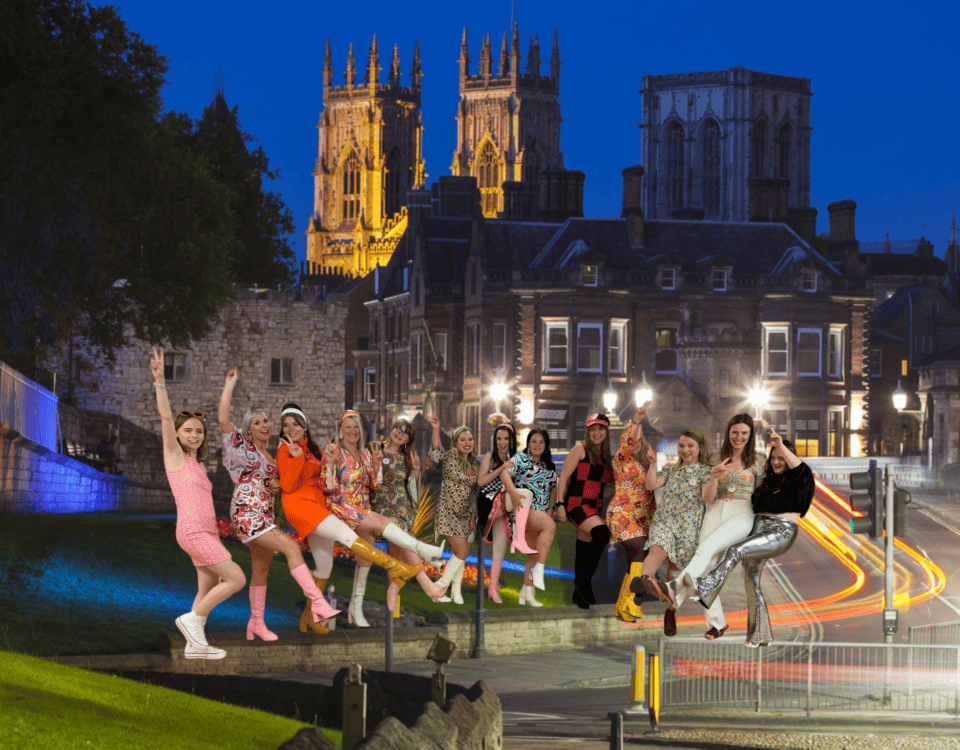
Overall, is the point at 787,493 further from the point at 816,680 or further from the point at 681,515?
the point at 816,680

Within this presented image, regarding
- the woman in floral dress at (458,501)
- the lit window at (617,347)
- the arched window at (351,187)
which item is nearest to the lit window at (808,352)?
the lit window at (617,347)

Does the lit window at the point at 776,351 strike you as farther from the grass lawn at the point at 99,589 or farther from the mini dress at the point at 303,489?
the mini dress at the point at 303,489

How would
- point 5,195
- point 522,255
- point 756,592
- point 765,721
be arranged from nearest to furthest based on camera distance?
point 756,592, point 765,721, point 5,195, point 522,255

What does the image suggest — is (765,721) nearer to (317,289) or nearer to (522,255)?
(317,289)

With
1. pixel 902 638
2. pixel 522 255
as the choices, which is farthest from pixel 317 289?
pixel 902 638

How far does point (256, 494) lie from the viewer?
1119cm

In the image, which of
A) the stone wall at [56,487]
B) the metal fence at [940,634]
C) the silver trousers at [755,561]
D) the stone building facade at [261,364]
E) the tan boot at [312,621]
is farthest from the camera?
the stone building facade at [261,364]

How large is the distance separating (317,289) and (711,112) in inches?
3127

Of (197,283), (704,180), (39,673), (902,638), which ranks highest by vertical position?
(704,180)

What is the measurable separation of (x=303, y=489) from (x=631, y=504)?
2513 millimetres

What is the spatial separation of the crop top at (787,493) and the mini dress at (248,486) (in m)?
3.80

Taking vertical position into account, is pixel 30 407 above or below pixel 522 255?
below

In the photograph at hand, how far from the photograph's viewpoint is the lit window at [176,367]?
5916 cm

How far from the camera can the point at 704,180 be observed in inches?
5344
